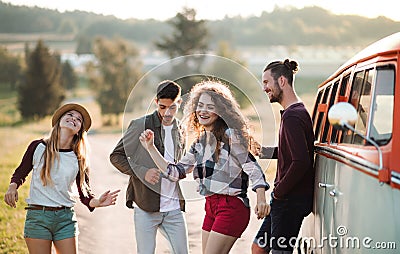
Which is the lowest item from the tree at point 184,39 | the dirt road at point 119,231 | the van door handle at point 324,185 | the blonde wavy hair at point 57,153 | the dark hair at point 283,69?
the dirt road at point 119,231

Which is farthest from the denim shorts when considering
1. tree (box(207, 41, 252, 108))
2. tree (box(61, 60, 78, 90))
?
tree (box(61, 60, 78, 90))

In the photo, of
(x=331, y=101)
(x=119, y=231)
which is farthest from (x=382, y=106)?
(x=119, y=231)

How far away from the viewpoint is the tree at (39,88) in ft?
253

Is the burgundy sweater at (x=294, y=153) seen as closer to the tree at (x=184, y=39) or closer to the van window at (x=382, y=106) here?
the van window at (x=382, y=106)

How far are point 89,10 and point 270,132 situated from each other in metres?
131

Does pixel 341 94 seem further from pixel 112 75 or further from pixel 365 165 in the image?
pixel 112 75

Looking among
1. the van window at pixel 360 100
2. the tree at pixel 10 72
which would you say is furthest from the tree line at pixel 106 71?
the van window at pixel 360 100

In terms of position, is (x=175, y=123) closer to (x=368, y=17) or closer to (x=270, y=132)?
(x=270, y=132)

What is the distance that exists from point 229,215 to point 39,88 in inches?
2888

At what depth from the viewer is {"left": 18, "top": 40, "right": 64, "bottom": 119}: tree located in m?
77.1

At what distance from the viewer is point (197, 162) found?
6621 mm

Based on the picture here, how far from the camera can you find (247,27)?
11681 cm

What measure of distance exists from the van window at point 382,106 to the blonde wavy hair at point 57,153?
274 centimetres

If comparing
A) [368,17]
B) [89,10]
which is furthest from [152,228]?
[89,10]
